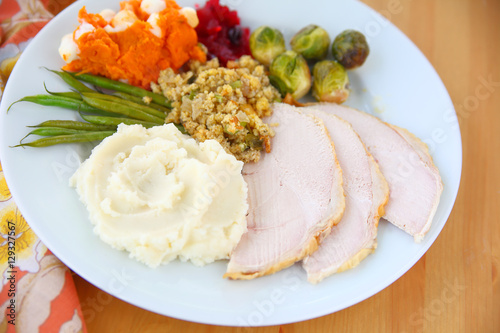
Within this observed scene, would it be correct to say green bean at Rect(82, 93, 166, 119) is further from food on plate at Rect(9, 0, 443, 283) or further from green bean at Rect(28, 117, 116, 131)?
green bean at Rect(28, 117, 116, 131)

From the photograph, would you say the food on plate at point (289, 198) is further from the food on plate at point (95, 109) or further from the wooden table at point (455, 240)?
the food on plate at point (95, 109)

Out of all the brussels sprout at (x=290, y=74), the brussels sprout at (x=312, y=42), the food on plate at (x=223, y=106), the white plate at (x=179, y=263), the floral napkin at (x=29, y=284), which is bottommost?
the floral napkin at (x=29, y=284)

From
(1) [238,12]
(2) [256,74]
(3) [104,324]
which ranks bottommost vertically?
(3) [104,324]

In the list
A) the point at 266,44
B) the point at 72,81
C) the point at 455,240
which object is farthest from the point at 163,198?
the point at 455,240

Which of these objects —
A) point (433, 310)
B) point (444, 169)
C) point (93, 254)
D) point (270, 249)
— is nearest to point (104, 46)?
point (93, 254)

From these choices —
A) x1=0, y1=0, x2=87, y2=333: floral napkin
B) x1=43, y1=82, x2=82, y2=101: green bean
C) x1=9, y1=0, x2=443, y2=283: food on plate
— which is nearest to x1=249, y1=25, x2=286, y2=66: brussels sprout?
x1=9, y1=0, x2=443, y2=283: food on plate

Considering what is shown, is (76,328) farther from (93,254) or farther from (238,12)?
(238,12)

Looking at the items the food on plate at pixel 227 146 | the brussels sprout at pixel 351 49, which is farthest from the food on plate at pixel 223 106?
the brussels sprout at pixel 351 49
